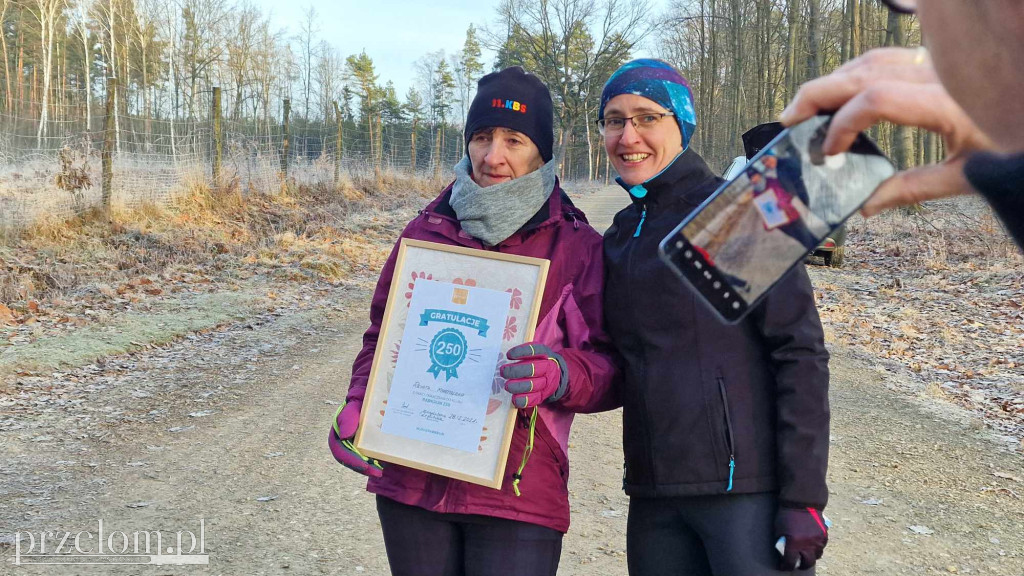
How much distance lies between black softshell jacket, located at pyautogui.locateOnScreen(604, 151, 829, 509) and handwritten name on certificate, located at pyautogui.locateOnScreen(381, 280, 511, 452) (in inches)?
17.8

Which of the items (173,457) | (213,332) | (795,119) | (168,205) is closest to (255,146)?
(168,205)

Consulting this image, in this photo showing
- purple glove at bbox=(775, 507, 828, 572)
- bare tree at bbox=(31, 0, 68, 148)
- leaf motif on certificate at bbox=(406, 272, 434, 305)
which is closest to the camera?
purple glove at bbox=(775, 507, 828, 572)

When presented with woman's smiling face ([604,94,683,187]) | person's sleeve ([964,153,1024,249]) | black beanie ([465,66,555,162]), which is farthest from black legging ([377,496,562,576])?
person's sleeve ([964,153,1024,249])

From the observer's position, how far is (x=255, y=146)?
18.5 meters

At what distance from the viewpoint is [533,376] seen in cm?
216

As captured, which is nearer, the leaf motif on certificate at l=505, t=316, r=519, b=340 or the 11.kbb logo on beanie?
the leaf motif on certificate at l=505, t=316, r=519, b=340

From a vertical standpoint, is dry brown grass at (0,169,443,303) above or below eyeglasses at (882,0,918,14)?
below

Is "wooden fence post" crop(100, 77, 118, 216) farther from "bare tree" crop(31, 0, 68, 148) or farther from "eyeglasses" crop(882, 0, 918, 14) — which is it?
"bare tree" crop(31, 0, 68, 148)

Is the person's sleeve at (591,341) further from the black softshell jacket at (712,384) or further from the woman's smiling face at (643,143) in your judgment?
the woman's smiling face at (643,143)

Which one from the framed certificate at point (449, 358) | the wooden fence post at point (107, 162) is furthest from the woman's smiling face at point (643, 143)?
the wooden fence post at point (107, 162)

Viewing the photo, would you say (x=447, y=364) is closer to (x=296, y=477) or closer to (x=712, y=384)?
(x=712, y=384)

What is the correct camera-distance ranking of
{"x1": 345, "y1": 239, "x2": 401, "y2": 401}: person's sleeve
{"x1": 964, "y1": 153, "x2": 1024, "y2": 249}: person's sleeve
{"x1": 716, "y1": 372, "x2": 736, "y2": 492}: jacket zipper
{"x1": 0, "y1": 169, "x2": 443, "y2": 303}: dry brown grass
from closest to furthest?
1. {"x1": 964, "y1": 153, "x2": 1024, "y2": 249}: person's sleeve
2. {"x1": 716, "y1": 372, "x2": 736, "y2": 492}: jacket zipper
3. {"x1": 345, "y1": 239, "x2": 401, "y2": 401}: person's sleeve
4. {"x1": 0, "y1": 169, "x2": 443, "y2": 303}: dry brown grass

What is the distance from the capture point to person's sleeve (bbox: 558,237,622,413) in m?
2.36

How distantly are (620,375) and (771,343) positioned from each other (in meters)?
0.50
